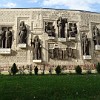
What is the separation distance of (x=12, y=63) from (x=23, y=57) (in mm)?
1061

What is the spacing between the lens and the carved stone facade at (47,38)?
1077 inches

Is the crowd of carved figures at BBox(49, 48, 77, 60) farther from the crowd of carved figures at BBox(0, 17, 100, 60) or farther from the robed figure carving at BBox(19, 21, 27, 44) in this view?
the robed figure carving at BBox(19, 21, 27, 44)

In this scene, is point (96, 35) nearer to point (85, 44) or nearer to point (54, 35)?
point (85, 44)

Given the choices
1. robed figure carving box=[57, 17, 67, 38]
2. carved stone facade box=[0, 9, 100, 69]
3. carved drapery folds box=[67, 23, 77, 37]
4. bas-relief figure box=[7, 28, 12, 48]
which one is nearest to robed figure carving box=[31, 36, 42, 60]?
carved stone facade box=[0, 9, 100, 69]

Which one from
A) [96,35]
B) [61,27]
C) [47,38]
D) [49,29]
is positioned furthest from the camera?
[96,35]

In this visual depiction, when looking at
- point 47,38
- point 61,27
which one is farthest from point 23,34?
point 61,27

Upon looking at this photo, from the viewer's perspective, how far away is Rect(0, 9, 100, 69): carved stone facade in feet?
89.7

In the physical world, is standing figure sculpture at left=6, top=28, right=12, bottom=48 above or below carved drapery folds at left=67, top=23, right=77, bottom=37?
below

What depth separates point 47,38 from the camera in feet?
91.5

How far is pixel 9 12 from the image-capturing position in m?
28.3

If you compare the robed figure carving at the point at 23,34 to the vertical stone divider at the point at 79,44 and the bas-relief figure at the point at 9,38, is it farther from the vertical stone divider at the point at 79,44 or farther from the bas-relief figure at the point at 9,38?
the vertical stone divider at the point at 79,44

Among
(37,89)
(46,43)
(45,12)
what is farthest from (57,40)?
(37,89)

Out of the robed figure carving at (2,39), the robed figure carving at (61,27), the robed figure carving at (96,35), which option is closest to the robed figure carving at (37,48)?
the robed figure carving at (61,27)

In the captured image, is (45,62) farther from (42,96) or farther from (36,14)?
(42,96)
